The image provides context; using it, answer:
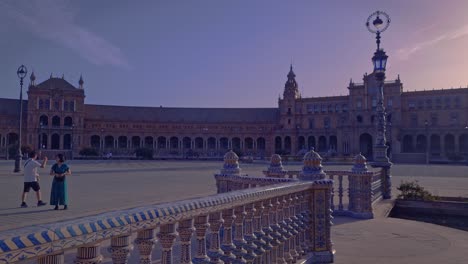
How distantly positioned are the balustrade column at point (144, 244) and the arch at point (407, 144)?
70471 millimetres

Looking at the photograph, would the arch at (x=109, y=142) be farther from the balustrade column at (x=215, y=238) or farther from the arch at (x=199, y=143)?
the balustrade column at (x=215, y=238)

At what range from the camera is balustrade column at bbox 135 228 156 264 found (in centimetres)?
211

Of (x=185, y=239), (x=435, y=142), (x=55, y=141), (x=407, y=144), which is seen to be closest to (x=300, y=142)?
(x=407, y=144)

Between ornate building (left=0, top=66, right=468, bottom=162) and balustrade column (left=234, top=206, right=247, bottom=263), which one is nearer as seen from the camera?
balustrade column (left=234, top=206, right=247, bottom=263)

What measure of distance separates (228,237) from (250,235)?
1.38 ft

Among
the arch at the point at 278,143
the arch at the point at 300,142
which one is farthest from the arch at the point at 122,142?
the arch at the point at 300,142

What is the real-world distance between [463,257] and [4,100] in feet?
277

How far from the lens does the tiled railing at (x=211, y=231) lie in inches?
61.9

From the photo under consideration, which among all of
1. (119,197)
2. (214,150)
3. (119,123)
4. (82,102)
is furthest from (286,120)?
(119,197)

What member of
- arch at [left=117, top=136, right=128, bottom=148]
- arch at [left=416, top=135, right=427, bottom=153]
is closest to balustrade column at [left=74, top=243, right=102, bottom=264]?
arch at [left=416, top=135, right=427, bottom=153]

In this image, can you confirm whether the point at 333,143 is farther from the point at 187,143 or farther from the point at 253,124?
the point at 187,143

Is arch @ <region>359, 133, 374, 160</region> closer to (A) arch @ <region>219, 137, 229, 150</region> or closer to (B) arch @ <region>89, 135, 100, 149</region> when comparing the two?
(A) arch @ <region>219, 137, 229, 150</region>

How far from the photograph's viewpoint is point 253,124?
79500 mm

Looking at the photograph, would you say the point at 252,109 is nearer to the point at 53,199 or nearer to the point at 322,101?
the point at 322,101
